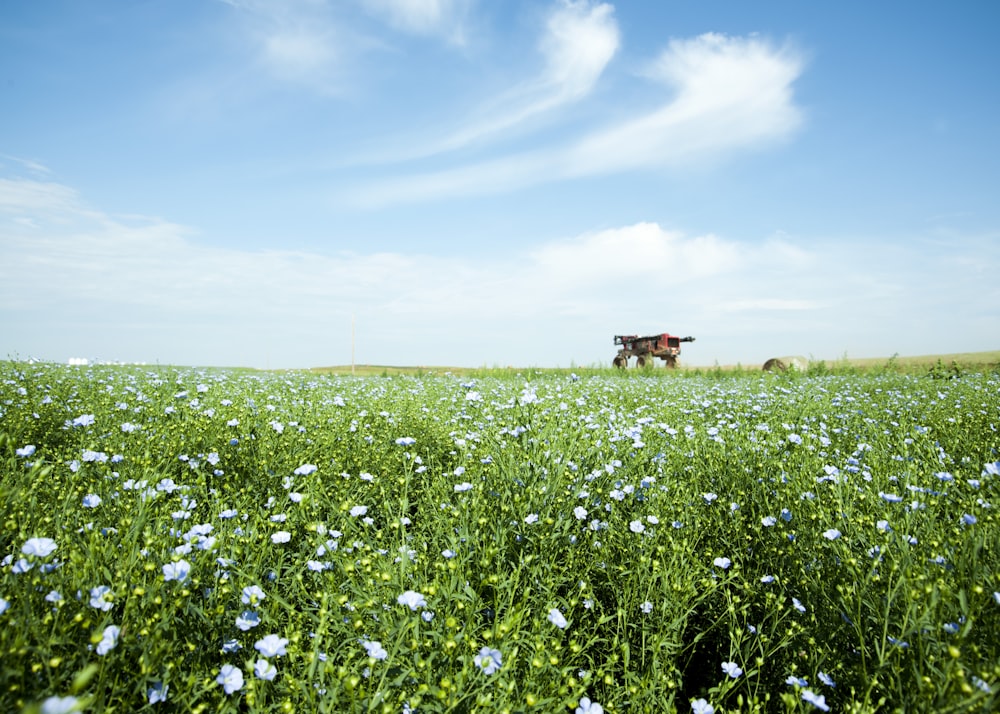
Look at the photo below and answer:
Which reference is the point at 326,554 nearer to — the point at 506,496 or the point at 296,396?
the point at 506,496

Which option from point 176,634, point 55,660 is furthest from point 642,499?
point 55,660

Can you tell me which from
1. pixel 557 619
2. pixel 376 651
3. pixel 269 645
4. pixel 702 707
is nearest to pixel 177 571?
pixel 269 645

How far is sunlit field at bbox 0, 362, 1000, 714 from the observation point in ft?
5.54

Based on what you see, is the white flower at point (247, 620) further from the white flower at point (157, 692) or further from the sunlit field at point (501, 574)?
the white flower at point (157, 692)

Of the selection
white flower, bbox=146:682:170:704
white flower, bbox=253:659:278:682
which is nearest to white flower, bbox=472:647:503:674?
white flower, bbox=253:659:278:682

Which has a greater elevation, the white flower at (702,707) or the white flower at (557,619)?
the white flower at (557,619)

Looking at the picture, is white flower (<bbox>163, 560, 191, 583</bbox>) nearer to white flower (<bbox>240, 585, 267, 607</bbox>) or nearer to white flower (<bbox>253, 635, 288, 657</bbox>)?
white flower (<bbox>240, 585, 267, 607</bbox>)

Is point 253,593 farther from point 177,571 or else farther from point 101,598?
point 101,598

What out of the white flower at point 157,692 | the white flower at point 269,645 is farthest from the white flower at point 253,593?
the white flower at point 157,692

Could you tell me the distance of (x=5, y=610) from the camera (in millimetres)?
1578

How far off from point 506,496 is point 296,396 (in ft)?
14.2

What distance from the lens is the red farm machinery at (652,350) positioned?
2128 cm

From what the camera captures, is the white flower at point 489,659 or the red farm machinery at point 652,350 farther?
the red farm machinery at point 652,350

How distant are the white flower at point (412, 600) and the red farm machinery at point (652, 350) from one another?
1949cm
